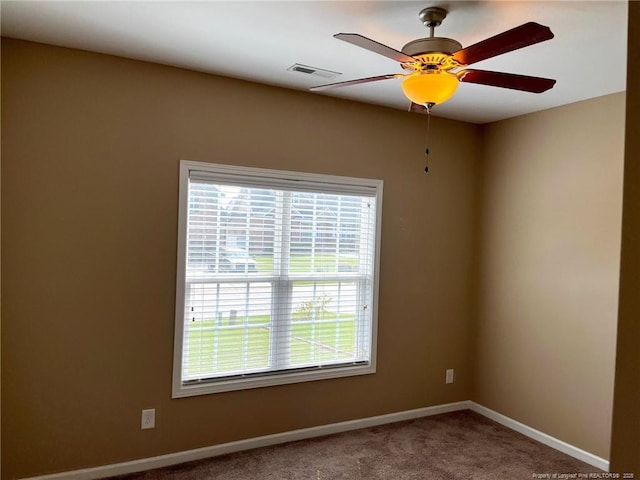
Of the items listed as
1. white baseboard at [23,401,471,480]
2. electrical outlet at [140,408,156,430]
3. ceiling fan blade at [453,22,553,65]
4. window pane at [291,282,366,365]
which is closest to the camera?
ceiling fan blade at [453,22,553,65]

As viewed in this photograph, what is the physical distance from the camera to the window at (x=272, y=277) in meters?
3.14

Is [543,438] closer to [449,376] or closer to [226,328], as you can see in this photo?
[449,376]

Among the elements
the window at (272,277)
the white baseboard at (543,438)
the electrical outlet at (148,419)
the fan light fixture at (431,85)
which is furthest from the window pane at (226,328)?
the white baseboard at (543,438)

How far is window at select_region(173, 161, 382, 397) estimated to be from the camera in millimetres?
3145

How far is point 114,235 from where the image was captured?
2.89 meters

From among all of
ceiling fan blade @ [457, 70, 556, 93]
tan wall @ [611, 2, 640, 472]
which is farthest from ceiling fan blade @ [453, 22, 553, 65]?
tan wall @ [611, 2, 640, 472]

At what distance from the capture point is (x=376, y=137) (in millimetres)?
3791

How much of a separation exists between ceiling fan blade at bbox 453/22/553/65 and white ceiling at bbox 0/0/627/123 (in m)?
0.30

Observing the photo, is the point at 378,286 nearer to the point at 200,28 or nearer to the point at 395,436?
the point at 395,436

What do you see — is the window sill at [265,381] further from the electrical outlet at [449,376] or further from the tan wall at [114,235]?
the electrical outlet at [449,376]

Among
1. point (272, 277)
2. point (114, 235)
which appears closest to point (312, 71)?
point (272, 277)

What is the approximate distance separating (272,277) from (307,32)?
5.57ft

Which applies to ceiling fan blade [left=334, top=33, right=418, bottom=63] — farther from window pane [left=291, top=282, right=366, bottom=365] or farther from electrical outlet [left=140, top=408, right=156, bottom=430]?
electrical outlet [left=140, top=408, right=156, bottom=430]

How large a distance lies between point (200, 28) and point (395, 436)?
3.11m
